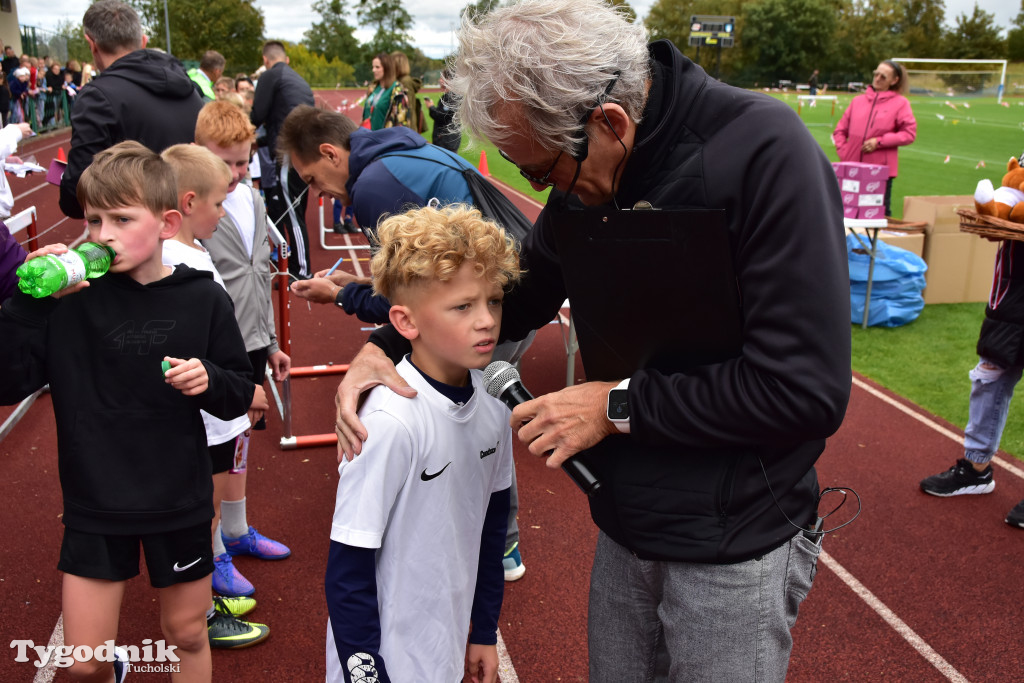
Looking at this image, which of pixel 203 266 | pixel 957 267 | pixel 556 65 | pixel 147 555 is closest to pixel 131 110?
pixel 203 266

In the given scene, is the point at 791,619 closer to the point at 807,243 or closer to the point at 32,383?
the point at 807,243

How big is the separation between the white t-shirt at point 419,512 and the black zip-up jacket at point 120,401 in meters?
0.70

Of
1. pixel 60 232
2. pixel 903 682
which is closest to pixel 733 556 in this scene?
pixel 903 682

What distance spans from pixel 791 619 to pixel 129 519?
5.80ft

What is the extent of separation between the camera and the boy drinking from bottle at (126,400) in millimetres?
2285

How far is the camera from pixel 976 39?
77.8 meters

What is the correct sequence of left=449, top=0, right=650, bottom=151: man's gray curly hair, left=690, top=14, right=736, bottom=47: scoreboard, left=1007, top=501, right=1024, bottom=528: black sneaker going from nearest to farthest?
left=449, top=0, right=650, bottom=151: man's gray curly hair → left=1007, top=501, right=1024, bottom=528: black sneaker → left=690, top=14, right=736, bottom=47: scoreboard

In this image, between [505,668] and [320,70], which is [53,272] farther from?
[320,70]

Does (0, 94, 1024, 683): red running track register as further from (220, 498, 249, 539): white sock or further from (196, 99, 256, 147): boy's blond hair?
(196, 99, 256, 147): boy's blond hair

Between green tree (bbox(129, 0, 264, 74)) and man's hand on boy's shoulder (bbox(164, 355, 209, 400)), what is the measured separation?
57867 mm

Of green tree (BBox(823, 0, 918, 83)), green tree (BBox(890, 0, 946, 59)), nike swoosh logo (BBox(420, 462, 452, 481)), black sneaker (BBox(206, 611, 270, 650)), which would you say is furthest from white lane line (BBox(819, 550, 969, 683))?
green tree (BBox(890, 0, 946, 59))

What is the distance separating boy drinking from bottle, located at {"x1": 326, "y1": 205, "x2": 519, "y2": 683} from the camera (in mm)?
1827

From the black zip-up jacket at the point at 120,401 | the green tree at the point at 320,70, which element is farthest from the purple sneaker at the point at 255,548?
the green tree at the point at 320,70

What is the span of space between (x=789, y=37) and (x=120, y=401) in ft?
287
